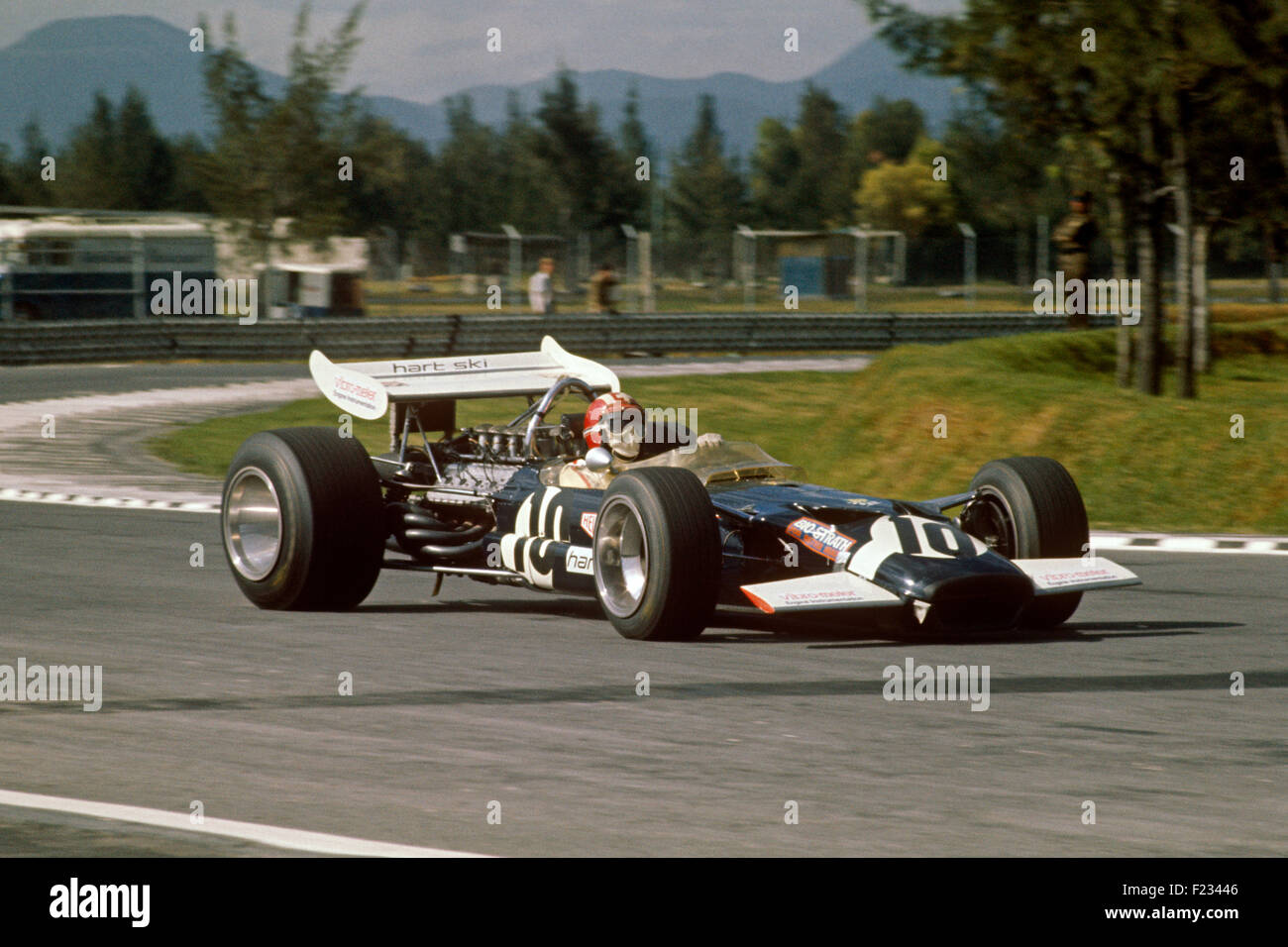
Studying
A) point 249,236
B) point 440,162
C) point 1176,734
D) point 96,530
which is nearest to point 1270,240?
point 96,530

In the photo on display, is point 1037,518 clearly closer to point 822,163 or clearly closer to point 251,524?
point 251,524

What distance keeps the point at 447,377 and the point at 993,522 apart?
124 inches

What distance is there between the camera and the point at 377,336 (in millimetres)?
28984

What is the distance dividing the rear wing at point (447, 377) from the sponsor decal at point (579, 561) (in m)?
1.27

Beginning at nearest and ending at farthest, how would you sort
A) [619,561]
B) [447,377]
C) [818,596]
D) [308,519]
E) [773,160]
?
[818,596], [619,561], [308,519], [447,377], [773,160]

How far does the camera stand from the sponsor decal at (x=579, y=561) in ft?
27.0

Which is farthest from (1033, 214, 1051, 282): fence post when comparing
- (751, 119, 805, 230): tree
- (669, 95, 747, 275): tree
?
(751, 119, 805, 230): tree

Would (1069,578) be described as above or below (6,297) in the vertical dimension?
below

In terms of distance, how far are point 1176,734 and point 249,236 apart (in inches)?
1360

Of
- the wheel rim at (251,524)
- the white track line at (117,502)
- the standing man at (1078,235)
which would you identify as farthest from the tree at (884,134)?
the wheel rim at (251,524)

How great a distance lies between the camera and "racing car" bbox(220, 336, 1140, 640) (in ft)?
24.5

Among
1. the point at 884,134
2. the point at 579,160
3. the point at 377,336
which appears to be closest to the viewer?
the point at 377,336

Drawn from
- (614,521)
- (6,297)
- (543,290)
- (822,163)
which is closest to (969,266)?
(543,290)

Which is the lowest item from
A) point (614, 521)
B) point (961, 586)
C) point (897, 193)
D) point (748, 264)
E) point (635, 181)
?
point (961, 586)
